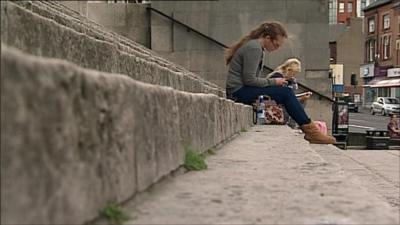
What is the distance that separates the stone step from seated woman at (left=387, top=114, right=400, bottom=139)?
51.4 ft

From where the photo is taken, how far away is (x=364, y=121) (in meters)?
18.9

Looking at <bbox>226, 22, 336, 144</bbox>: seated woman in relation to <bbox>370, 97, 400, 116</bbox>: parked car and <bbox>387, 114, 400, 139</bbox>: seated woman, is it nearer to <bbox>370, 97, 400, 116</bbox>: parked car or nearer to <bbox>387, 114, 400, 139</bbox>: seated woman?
<bbox>387, 114, 400, 139</bbox>: seated woman

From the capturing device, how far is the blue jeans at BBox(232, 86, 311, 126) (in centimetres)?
800

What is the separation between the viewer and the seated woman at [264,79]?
7949 mm

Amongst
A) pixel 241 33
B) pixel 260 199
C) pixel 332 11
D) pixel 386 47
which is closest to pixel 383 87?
pixel 386 47

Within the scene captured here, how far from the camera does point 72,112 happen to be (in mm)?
1866

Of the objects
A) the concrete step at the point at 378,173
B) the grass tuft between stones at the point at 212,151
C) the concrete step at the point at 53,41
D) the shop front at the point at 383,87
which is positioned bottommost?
the concrete step at the point at 378,173

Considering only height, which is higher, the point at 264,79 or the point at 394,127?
the point at 264,79

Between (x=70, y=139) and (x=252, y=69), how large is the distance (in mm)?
6425

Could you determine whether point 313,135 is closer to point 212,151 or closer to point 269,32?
point 269,32

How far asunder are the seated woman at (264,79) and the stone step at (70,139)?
5198 millimetres

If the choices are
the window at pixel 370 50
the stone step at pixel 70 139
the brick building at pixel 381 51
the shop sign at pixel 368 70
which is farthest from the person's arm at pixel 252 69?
the window at pixel 370 50

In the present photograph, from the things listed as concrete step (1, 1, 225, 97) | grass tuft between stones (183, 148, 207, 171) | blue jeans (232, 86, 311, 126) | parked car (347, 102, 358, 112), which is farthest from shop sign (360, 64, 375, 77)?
grass tuft between stones (183, 148, 207, 171)

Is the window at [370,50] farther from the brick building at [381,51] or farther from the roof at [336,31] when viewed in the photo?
the roof at [336,31]
